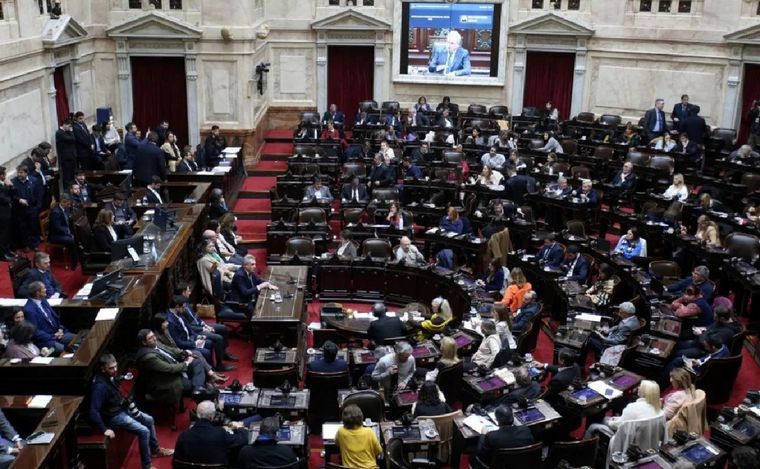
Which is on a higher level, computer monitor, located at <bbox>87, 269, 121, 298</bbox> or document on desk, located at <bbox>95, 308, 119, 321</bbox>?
computer monitor, located at <bbox>87, 269, 121, 298</bbox>

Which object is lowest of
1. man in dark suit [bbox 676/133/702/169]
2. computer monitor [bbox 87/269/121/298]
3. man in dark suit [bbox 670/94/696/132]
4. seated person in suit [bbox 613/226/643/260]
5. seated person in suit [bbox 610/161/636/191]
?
seated person in suit [bbox 613/226/643/260]

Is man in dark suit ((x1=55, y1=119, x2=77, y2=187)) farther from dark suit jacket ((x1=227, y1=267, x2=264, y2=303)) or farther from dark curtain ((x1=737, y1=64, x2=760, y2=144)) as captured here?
dark curtain ((x1=737, y1=64, x2=760, y2=144))

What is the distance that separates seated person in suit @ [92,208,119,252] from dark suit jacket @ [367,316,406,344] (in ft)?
16.3

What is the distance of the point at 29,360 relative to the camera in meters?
8.66

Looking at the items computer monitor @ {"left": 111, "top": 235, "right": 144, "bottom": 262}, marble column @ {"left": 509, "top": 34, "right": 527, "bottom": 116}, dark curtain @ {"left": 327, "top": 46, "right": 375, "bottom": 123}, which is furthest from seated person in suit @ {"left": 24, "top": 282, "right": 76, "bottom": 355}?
marble column @ {"left": 509, "top": 34, "right": 527, "bottom": 116}

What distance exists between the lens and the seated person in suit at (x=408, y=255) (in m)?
14.1

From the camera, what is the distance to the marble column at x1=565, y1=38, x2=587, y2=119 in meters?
23.0

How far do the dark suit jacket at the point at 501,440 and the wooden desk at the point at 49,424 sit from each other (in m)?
4.08

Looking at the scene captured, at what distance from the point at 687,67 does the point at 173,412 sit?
17.3 meters

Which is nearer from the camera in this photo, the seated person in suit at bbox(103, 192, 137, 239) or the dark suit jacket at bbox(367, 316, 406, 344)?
the dark suit jacket at bbox(367, 316, 406, 344)

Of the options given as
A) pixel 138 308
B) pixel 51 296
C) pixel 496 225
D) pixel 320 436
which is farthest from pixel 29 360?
pixel 496 225

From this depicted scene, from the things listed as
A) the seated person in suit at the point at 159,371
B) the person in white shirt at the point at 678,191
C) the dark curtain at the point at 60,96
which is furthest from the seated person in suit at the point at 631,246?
the dark curtain at the point at 60,96

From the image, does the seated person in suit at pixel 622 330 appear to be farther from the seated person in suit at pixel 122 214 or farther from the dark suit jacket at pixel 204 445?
the seated person in suit at pixel 122 214

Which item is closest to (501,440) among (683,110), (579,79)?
(683,110)
